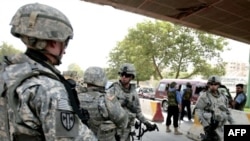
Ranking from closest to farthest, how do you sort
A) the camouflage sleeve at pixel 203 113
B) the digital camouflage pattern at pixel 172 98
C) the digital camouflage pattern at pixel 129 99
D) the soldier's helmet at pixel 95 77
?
the soldier's helmet at pixel 95 77 < the digital camouflage pattern at pixel 129 99 < the camouflage sleeve at pixel 203 113 < the digital camouflage pattern at pixel 172 98

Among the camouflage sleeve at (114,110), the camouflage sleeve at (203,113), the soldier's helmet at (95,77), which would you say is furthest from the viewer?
the camouflage sleeve at (203,113)

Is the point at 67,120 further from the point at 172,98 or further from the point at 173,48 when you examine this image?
the point at 173,48

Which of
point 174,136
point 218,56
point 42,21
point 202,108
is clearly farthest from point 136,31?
point 42,21

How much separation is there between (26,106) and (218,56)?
27.2 m

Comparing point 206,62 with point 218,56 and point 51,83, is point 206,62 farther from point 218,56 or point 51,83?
point 51,83

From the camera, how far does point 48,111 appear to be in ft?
4.28

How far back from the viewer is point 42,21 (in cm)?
146

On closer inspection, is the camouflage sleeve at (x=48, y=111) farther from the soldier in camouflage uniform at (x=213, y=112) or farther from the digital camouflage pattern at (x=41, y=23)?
the soldier in camouflage uniform at (x=213, y=112)

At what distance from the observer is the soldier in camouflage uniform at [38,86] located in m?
1.31

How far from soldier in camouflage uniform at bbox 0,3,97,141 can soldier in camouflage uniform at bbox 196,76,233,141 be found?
3721mm

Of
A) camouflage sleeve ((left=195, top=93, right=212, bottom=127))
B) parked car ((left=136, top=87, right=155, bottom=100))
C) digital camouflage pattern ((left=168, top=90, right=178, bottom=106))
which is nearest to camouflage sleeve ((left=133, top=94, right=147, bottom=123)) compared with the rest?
camouflage sleeve ((left=195, top=93, right=212, bottom=127))

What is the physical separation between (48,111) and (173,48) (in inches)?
1028

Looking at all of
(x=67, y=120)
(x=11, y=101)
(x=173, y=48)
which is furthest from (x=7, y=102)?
(x=173, y=48)

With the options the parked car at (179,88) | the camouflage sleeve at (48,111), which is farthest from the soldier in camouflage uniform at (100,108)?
the parked car at (179,88)
